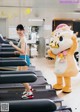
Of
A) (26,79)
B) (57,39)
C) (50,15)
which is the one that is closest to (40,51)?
(50,15)

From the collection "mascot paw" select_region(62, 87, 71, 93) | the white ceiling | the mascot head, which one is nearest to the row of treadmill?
"mascot paw" select_region(62, 87, 71, 93)

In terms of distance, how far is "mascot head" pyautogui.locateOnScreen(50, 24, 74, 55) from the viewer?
14.7ft

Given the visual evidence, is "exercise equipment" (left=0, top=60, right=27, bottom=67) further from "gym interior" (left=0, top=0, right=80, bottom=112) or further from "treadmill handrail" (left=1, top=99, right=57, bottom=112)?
"treadmill handrail" (left=1, top=99, right=57, bottom=112)

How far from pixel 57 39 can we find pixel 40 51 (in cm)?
500

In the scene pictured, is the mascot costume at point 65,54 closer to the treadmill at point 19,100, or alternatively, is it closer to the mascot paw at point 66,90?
the mascot paw at point 66,90

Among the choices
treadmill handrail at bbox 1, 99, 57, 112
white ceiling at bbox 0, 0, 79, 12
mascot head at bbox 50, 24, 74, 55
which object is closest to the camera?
treadmill handrail at bbox 1, 99, 57, 112

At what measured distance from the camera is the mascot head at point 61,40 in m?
4.47

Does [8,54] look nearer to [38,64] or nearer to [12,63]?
[12,63]

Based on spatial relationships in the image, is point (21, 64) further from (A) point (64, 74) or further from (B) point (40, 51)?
(B) point (40, 51)

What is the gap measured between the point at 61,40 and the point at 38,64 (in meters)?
3.39

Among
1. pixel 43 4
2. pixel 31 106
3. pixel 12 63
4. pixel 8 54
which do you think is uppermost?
pixel 43 4

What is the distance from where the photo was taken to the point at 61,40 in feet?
14.9

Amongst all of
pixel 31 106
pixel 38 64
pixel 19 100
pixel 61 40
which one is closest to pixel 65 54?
pixel 61 40

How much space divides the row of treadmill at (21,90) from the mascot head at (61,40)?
0.64 metres
